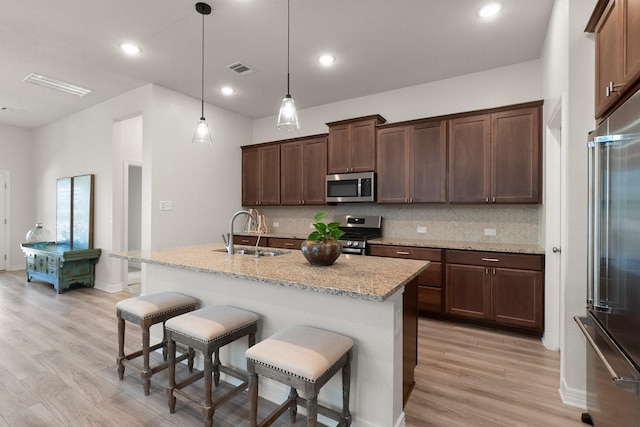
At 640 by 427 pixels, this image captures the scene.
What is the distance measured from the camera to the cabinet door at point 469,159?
11.3 feet

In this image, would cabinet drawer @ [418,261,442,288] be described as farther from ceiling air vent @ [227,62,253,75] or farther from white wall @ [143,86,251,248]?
white wall @ [143,86,251,248]

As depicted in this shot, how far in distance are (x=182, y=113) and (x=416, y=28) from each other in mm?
3251

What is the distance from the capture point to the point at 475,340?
3016 millimetres

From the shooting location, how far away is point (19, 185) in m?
6.33

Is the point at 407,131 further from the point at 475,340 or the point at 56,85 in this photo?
the point at 56,85

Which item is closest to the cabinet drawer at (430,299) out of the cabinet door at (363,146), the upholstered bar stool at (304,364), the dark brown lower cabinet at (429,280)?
the dark brown lower cabinet at (429,280)

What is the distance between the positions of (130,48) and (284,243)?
9.62ft

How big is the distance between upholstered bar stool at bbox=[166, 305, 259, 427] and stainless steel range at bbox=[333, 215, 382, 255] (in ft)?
6.86

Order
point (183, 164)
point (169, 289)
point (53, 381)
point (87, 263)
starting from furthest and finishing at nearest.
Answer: point (87, 263)
point (183, 164)
point (169, 289)
point (53, 381)

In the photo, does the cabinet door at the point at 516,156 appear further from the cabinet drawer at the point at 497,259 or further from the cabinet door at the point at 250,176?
the cabinet door at the point at 250,176

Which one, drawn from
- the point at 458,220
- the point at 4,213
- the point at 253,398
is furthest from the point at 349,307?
the point at 4,213

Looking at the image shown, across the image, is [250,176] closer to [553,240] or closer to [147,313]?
[147,313]

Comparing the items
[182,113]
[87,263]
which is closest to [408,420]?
[182,113]

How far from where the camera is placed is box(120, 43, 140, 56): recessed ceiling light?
3.17 metres
